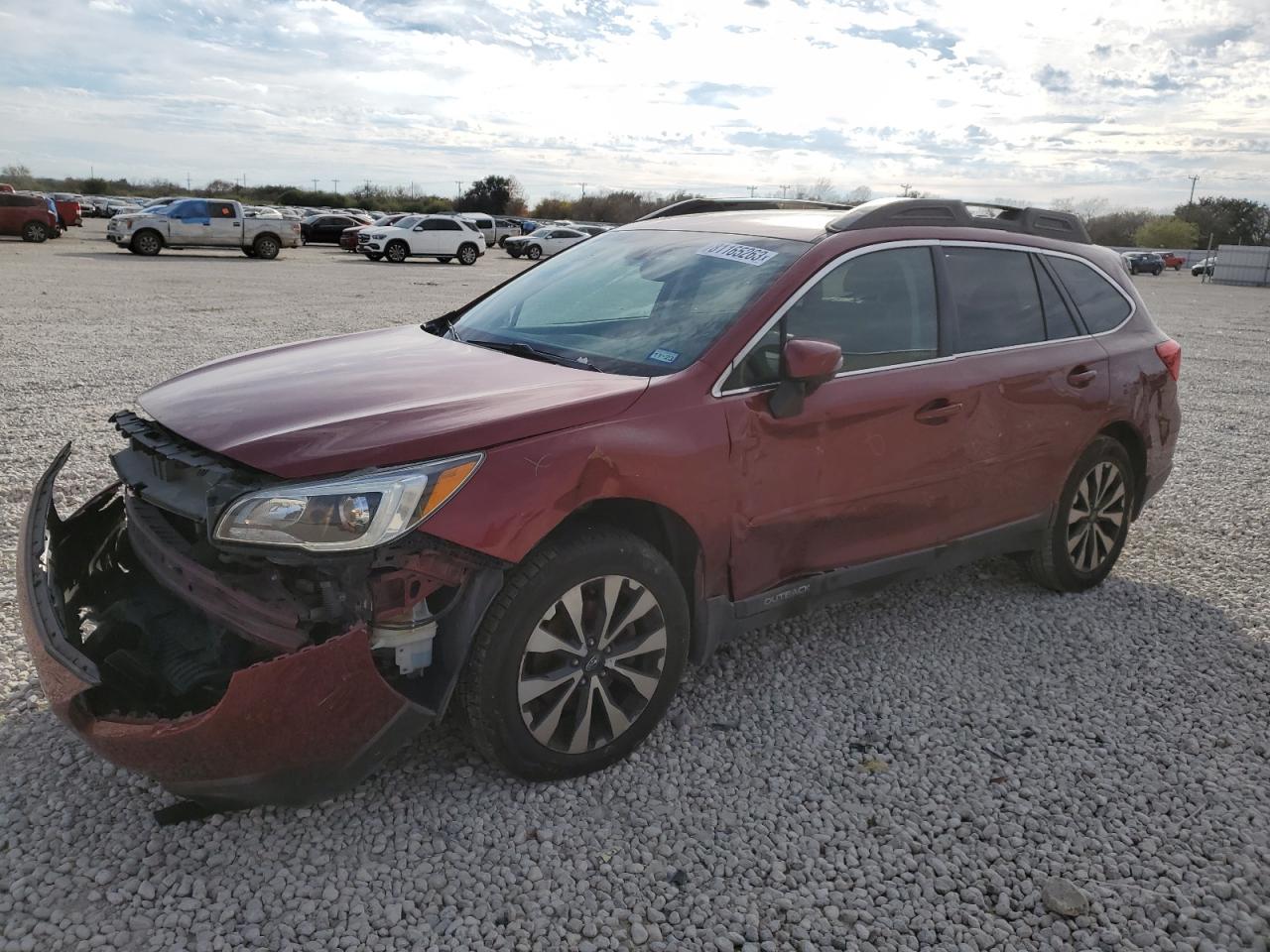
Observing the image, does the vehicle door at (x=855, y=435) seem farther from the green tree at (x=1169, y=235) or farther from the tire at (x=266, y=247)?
the green tree at (x=1169, y=235)

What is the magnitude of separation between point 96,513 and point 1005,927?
3.21 meters

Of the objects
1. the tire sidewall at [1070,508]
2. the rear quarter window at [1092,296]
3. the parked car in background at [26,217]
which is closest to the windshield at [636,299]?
the rear quarter window at [1092,296]

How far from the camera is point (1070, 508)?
15.5 ft

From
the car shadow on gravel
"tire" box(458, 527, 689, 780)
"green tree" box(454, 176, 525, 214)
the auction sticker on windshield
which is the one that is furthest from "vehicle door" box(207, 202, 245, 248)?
"green tree" box(454, 176, 525, 214)

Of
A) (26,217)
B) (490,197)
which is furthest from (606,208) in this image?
(26,217)

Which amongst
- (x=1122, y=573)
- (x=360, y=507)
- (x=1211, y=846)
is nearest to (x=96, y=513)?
(x=360, y=507)

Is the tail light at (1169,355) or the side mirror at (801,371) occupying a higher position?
the side mirror at (801,371)

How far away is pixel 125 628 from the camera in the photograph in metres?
3.05

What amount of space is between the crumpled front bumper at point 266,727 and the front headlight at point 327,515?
0.25 m

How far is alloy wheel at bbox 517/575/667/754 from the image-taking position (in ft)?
9.77

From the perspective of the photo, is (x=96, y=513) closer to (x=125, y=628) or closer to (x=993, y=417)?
(x=125, y=628)

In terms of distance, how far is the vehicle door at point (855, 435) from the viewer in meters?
3.41

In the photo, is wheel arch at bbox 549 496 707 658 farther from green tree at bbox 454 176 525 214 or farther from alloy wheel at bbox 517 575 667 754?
green tree at bbox 454 176 525 214

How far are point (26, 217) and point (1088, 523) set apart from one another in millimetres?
34067
